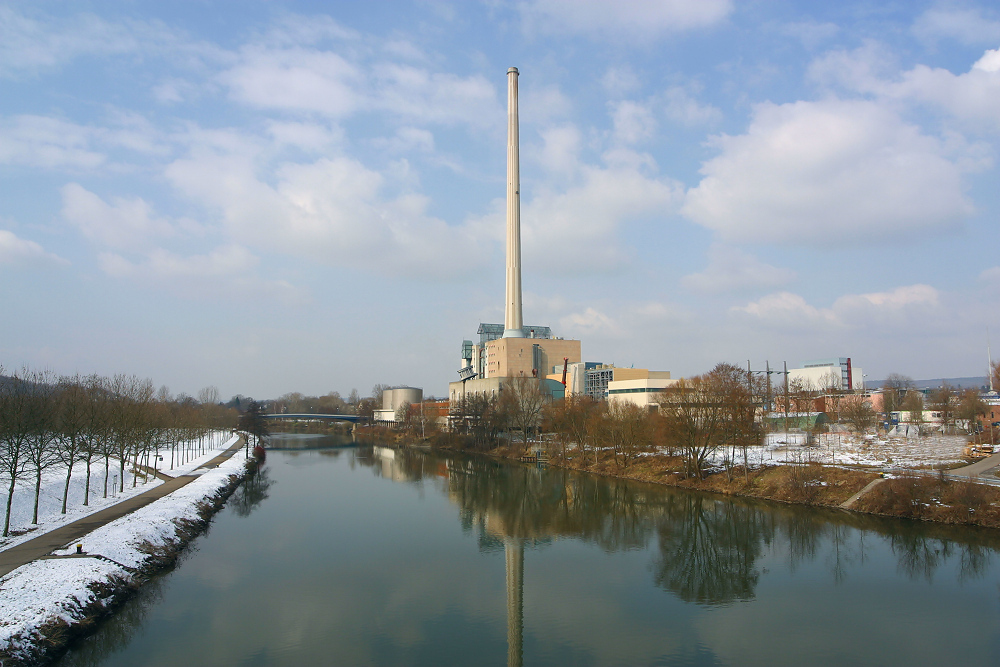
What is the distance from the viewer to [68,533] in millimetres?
17359

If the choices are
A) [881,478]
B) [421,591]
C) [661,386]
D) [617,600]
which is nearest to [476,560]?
[421,591]

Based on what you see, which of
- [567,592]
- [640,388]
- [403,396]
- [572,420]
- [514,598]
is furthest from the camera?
[403,396]

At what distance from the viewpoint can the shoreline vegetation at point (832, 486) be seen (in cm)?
2095

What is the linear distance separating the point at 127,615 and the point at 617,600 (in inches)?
447

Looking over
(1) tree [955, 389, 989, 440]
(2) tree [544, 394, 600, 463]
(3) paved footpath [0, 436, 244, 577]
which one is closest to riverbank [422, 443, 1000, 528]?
(2) tree [544, 394, 600, 463]

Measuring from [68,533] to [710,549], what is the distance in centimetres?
1991

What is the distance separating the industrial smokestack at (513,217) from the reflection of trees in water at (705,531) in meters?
40.4

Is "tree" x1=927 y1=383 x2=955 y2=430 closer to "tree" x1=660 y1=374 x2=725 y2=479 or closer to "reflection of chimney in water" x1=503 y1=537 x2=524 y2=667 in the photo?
"tree" x1=660 y1=374 x2=725 y2=479

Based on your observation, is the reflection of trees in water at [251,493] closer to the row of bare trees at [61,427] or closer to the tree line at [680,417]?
the row of bare trees at [61,427]

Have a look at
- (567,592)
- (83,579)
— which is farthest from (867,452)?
(83,579)

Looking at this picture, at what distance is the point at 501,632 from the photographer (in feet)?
41.3

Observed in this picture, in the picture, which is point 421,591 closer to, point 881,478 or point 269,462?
point 881,478

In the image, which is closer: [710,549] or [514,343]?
[710,549]

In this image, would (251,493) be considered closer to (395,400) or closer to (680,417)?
(680,417)
